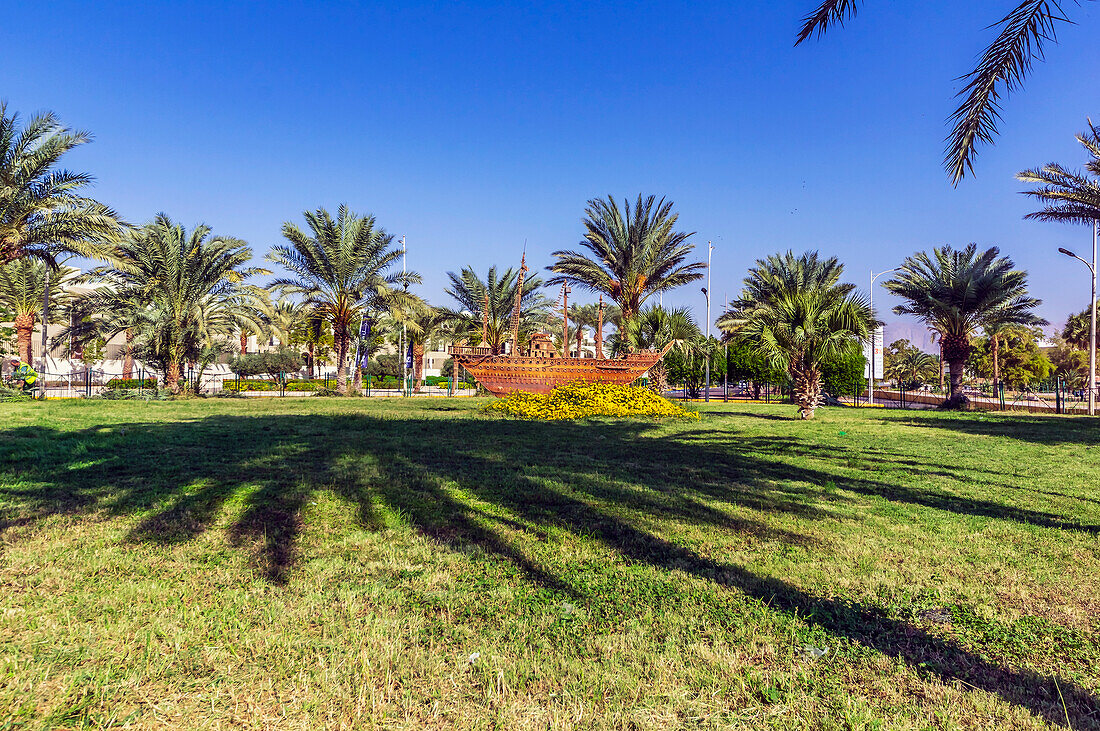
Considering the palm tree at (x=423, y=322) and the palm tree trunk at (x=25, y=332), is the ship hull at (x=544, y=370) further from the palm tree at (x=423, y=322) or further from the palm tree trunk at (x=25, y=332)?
the palm tree trunk at (x=25, y=332)

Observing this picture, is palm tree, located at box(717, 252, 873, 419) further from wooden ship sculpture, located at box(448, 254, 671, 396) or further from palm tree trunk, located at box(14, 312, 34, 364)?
palm tree trunk, located at box(14, 312, 34, 364)

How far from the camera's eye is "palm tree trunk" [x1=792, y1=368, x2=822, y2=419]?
18.0 m

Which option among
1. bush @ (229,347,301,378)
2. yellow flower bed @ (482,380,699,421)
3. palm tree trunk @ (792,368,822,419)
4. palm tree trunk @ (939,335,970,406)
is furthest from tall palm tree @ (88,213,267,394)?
palm tree trunk @ (939,335,970,406)

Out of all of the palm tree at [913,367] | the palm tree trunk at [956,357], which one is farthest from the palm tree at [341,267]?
the palm tree at [913,367]

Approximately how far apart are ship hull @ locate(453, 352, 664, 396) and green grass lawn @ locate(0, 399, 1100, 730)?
48.1 feet

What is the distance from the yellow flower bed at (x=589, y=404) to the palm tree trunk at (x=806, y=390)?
3.40 metres

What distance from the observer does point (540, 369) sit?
22109 millimetres

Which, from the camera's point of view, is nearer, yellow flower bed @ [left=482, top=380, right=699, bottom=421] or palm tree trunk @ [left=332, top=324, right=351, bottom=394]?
yellow flower bed @ [left=482, top=380, right=699, bottom=421]

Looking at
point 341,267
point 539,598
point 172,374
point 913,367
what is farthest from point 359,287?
point 913,367

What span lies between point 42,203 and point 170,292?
6.11m

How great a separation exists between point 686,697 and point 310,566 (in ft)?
8.48

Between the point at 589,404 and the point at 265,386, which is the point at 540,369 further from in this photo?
the point at 265,386

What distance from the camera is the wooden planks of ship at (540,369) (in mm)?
22172

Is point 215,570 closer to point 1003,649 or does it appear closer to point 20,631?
point 20,631
